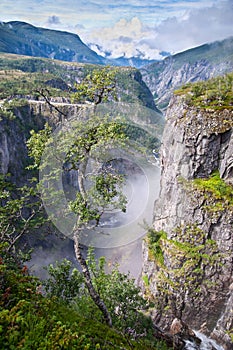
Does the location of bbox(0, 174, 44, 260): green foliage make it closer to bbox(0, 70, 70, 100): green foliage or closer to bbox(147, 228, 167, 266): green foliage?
bbox(147, 228, 167, 266): green foliage

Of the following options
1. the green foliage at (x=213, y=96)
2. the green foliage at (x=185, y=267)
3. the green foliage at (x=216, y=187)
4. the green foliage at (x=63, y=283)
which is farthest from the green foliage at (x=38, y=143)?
the green foliage at (x=185, y=267)

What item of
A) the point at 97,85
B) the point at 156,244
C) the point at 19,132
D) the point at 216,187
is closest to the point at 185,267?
the point at 156,244

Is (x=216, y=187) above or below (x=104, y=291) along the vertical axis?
above

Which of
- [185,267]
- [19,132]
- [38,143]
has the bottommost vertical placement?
[185,267]

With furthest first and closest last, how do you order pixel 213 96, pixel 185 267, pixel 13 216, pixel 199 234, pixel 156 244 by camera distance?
pixel 156 244 < pixel 213 96 < pixel 199 234 < pixel 185 267 < pixel 13 216

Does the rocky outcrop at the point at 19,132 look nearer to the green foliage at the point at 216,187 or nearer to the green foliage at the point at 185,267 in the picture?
the green foliage at the point at 216,187

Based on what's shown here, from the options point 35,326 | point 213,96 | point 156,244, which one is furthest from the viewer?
point 156,244

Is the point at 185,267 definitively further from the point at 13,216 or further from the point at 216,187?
the point at 13,216

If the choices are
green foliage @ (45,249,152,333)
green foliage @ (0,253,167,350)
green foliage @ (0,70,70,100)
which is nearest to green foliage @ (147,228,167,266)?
green foliage @ (45,249,152,333)
